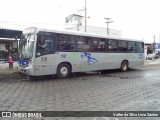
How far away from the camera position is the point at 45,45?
38.1 ft

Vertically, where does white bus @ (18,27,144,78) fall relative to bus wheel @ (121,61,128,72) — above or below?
above

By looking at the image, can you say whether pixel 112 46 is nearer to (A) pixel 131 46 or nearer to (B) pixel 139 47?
(A) pixel 131 46

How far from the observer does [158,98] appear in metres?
7.59

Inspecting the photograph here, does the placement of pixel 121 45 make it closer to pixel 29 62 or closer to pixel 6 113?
pixel 29 62

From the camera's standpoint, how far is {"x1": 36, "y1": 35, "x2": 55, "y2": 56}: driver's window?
1131cm

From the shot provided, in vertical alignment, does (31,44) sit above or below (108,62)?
above

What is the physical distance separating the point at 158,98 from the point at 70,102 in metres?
3.33

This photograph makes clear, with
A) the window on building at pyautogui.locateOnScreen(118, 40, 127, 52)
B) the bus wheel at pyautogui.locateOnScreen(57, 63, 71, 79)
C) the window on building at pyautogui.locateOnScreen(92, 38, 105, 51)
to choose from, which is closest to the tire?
the window on building at pyautogui.locateOnScreen(118, 40, 127, 52)

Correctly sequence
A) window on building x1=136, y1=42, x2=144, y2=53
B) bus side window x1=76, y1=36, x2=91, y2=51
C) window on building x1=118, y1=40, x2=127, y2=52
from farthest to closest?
window on building x1=136, y1=42, x2=144, y2=53, window on building x1=118, y1=40, x2=127, y2=52, bus side window x1=76, y1=36, x2=91, y2=51

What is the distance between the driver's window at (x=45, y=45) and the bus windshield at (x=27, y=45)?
0.35 metres

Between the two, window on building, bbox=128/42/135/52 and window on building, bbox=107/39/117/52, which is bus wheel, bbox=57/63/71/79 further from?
window on building, bbox=128/42/135/52

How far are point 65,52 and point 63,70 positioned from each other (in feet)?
3.67

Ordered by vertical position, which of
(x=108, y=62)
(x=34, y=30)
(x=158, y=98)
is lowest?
(x=158, y=98)

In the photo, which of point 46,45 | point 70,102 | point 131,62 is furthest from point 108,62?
point 70,102
